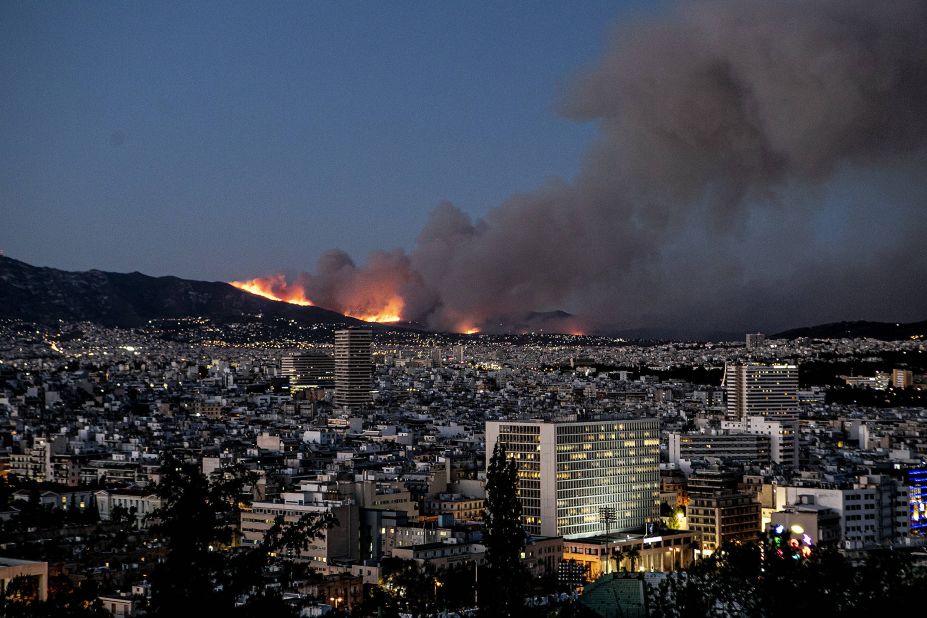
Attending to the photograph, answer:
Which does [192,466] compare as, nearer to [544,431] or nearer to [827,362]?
[544,431]

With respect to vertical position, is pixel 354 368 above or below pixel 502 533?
above

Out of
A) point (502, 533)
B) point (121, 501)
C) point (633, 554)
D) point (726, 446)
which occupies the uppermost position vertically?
point (726, 446)

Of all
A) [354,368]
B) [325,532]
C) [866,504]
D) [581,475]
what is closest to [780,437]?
[866,504]

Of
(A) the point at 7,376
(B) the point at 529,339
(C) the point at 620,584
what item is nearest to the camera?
(C) the point at 620,584

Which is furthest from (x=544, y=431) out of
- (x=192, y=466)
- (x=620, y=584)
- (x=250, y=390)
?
(x=250, y=390)

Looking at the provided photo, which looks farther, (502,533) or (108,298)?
(108,298)

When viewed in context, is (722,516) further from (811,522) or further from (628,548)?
(628,548)

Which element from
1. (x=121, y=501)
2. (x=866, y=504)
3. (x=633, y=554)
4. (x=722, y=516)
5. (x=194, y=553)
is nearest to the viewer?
(x=194, y=553)

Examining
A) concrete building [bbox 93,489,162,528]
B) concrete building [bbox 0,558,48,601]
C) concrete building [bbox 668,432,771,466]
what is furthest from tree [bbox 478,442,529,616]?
concrete building [bbox 668,432,771,466]
